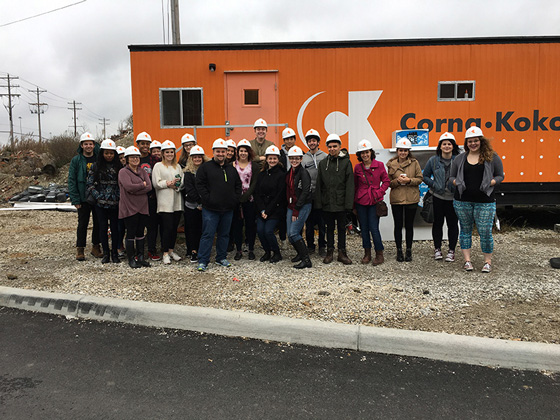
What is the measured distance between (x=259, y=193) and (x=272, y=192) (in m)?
0.20

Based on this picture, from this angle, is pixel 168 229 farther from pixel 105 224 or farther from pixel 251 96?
pixel 251 96

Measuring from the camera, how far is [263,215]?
6.06m

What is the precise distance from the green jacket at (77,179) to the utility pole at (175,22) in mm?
9126

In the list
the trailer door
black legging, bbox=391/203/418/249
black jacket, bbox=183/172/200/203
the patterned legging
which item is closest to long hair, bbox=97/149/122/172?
black jacket, bbox=183/172/200/203

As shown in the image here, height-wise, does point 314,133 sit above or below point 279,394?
above

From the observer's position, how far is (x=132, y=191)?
579 cm

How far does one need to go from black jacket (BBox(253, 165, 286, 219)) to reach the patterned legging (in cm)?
235

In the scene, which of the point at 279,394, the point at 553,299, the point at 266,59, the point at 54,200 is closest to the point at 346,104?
the point at 266,59

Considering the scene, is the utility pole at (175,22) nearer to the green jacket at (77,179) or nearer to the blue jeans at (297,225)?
the green jacket at (77,179)

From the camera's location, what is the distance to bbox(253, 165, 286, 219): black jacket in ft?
19.8

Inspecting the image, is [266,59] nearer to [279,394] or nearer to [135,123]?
[135,123]

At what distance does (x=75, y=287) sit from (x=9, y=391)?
2.26m

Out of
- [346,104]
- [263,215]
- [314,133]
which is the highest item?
[346,104]

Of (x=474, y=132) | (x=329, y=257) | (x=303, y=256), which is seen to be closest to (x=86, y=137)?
(x=303, y=256)
